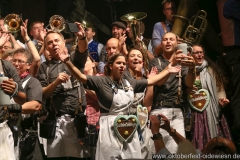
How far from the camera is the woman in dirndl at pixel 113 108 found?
627 centimetres

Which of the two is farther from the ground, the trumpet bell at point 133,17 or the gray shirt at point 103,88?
the trumpet bell at point 133,17

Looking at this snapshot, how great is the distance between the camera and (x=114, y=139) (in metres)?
6.31

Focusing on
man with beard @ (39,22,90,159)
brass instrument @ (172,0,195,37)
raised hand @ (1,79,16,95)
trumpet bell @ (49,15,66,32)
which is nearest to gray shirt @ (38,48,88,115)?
man with beard @ (39,22,90,159)

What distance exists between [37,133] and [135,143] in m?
1.23

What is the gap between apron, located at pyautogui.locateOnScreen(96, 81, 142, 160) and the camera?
6.26 meters

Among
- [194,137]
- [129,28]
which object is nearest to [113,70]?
[194,137]

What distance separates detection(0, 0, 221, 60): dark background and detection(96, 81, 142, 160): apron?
3.54m

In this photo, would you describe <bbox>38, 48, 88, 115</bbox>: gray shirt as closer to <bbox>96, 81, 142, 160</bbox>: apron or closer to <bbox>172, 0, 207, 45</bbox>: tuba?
<bbox>96, 81, 142, 160</bbox>: apron

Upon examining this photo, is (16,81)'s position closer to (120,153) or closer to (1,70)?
(1,70)

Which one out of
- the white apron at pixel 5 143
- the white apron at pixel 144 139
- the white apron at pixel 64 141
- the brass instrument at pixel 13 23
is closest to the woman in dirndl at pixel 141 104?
the white apron at pixel 144 139

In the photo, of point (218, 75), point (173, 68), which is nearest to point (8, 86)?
point (173, 68)

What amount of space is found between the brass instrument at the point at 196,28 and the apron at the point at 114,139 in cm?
243

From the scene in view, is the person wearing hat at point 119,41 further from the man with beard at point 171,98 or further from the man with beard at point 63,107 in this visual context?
the man with beard at point 63,107

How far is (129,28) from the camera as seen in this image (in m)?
8.58
